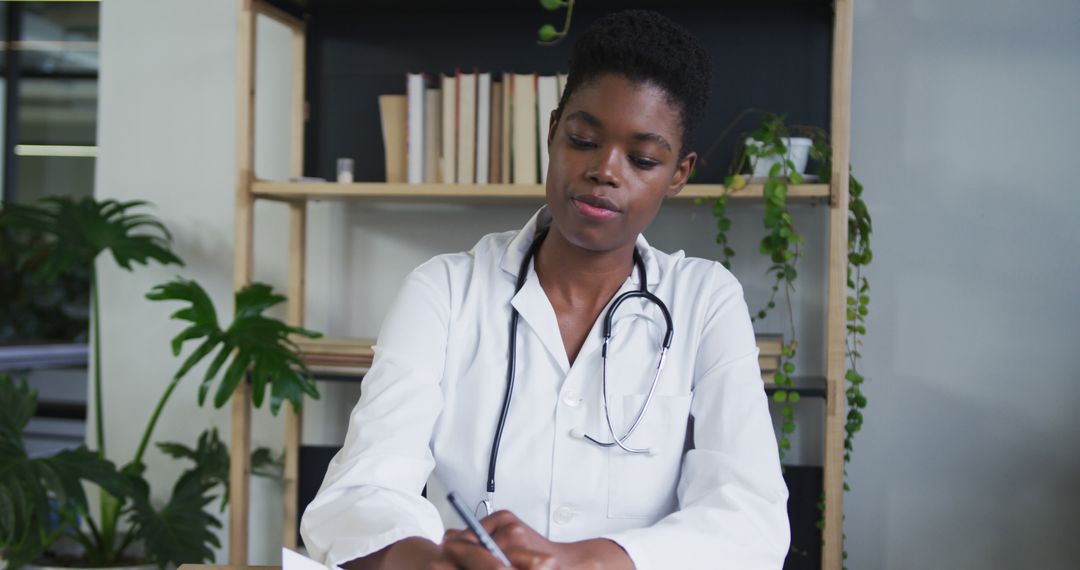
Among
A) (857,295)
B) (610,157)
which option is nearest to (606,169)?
(610,157)

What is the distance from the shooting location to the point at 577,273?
4.74 feet

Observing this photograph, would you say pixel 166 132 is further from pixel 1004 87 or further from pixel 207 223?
pixel 1004 87

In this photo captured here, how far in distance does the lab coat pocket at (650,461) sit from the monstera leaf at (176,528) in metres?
1.29

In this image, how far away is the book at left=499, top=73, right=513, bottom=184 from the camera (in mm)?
2281

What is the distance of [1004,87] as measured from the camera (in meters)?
2.36

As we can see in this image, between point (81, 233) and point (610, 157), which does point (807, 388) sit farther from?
point (81, 233)

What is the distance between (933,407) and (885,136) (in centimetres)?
68

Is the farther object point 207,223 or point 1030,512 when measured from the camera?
point 207,223

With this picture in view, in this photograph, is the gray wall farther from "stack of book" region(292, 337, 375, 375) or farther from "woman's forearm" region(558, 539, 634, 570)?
"woman's forearm" region(558, 539, 634, 570)

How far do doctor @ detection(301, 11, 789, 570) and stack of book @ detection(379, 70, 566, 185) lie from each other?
83 cm

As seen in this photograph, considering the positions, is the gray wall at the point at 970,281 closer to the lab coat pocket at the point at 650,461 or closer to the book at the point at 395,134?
the book at the point at 395,134

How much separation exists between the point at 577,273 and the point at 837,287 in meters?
0.90

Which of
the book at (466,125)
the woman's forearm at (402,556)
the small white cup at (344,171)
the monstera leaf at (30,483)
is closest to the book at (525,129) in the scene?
the book at (466,125)

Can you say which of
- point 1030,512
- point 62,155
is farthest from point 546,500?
point 62,155
